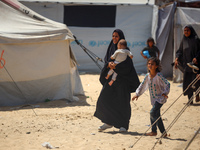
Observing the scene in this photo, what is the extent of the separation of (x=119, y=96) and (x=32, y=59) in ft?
8.19

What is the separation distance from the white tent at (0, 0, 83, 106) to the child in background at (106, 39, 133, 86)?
2201 millimetres

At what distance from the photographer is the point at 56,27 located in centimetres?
686

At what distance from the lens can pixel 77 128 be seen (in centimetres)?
509

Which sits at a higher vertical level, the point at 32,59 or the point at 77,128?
the point at 32,59

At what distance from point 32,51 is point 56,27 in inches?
28.1

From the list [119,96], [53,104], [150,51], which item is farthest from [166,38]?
[119,96]

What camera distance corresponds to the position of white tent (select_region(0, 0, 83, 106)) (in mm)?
6425

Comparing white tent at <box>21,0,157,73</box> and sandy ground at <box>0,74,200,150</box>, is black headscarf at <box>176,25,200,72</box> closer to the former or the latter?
sandy ground at <box>0,74,200,150</box>

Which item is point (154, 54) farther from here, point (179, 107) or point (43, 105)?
point (43, 105)

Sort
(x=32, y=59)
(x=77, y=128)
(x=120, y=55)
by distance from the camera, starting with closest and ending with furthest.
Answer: (x=120, y=55), (x=77, y=128), (x=32, y=59)

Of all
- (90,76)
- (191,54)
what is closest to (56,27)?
(191,54)

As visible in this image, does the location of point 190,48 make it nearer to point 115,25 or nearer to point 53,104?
point 53,104

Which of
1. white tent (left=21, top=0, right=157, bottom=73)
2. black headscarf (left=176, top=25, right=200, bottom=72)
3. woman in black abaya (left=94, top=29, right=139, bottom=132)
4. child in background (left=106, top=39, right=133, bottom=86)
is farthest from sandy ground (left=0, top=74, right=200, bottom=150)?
white tent (left=21, top=0, right=157, bottom=73)

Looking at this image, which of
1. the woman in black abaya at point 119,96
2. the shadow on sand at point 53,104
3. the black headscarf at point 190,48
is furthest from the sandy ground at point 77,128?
the black headscarf at point 190,48
